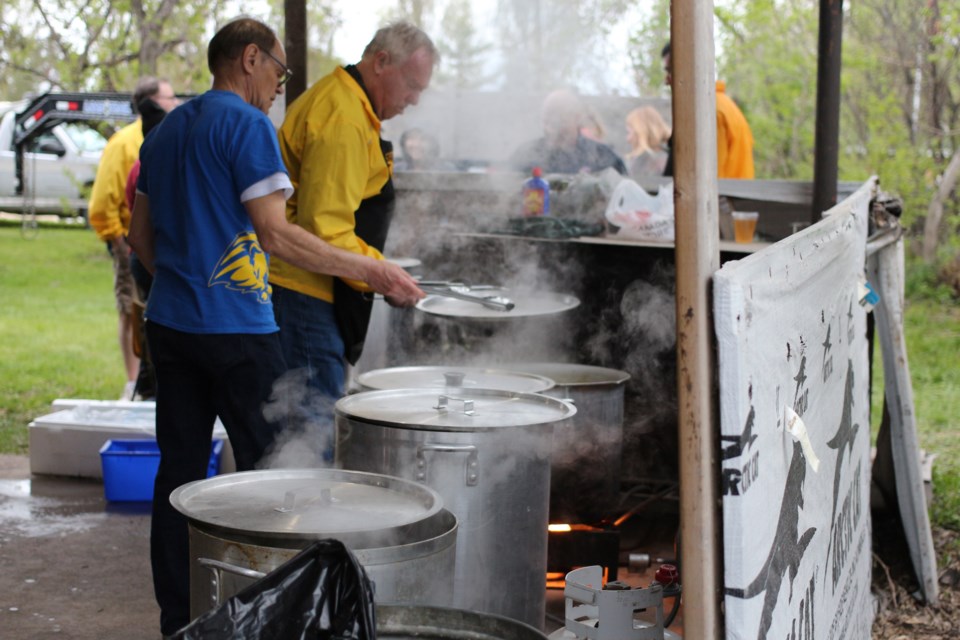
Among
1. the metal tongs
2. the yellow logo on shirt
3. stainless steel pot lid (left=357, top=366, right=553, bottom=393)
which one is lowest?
stainless steel pot lid (left=357, top=366, right=553, bottom=393)

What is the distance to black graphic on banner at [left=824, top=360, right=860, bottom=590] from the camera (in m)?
3.09

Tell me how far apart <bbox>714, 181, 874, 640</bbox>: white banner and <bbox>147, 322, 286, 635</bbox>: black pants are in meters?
1.66

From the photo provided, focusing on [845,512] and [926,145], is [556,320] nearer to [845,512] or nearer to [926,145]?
[845,512]

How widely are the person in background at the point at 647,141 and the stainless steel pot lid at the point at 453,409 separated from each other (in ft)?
20.7

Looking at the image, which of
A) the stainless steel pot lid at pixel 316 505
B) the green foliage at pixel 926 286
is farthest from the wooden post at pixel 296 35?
the green foliage at pixel 926 286

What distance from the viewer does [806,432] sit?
256cm

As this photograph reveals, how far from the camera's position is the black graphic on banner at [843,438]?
3.09 meters

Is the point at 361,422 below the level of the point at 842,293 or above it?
below

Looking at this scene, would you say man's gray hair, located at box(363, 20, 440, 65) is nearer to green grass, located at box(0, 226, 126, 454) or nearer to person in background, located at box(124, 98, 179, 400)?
person in background, located at box(124, 98, 179, 400)

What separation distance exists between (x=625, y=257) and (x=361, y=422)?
98.8 inches

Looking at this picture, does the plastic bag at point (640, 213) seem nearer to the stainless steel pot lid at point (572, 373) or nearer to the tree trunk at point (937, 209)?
the stainless steel pot lid at point (572, 373)

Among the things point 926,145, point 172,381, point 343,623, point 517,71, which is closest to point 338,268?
point 172,381

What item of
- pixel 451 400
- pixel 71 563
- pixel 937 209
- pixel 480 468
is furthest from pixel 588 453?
pixel 937 209

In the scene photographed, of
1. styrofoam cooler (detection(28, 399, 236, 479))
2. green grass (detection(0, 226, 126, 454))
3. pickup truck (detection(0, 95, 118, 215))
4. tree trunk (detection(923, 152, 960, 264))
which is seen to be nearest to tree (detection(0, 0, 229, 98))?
green grass (detection(0, 226, 126, 454))
